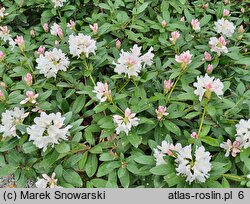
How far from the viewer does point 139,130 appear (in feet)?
6.98

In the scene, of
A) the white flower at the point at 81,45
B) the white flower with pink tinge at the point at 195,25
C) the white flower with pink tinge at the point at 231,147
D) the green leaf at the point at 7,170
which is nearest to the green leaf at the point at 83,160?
the green leaf at the point at 7,170

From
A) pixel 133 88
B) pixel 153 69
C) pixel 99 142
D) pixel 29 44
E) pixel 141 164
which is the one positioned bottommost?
pixel 141 164

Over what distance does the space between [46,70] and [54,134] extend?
1.76ft

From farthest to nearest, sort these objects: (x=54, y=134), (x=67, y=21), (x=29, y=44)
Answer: (x=67, y=21) → (x=29, y=44) → (x=54, y=134)

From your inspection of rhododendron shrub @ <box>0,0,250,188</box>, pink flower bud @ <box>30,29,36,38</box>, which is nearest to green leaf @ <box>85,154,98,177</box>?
rhododendron shrub @ <box>0,0,250,188</box>

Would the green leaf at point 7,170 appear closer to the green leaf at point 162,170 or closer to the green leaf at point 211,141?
the green leaf at point 162,170

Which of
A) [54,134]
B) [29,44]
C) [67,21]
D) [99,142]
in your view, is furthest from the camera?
[67,21]

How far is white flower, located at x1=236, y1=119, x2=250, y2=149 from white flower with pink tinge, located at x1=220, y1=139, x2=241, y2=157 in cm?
3

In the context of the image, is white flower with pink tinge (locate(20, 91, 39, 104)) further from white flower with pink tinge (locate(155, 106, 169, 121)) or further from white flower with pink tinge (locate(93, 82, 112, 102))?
white flower with pink tinge (locate(155, 106, 169, 121))

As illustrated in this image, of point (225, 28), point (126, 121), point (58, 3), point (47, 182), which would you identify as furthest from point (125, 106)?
point (58, 3)

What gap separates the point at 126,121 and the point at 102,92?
217 mm

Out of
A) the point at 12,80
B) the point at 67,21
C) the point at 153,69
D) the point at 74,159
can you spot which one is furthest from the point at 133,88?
the point at 67,21

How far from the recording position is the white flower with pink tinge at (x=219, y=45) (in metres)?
2.45

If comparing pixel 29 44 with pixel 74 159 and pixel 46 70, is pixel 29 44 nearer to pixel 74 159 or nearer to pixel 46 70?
pixel 46 70
